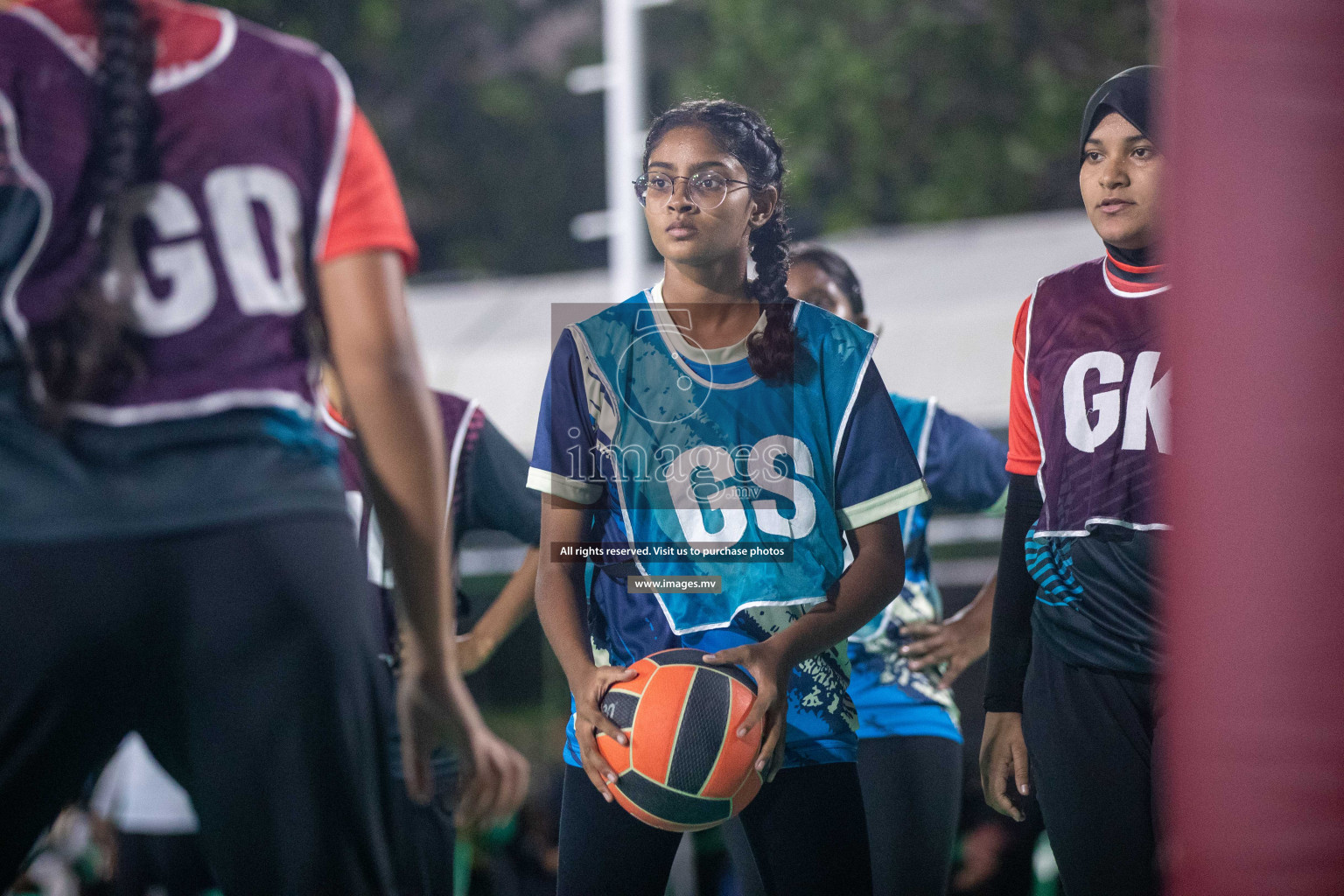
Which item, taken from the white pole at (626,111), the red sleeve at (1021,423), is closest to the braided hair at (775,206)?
the red sleeve at (1021,423)

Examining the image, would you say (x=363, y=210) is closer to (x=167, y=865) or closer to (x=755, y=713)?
(x=755, y=713)

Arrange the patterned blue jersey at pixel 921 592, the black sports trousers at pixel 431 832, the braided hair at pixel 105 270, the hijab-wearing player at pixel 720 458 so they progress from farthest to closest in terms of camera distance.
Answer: the patterned blue jersey at pixel 921 592 < the black sports trousers at pixel 431 832 < the hijab-wearing player at pixel 720 458 < the braided hair at pixel 105 270

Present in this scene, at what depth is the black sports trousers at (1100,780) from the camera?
2902mm

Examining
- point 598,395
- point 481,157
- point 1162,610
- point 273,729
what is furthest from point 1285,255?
point 481,157

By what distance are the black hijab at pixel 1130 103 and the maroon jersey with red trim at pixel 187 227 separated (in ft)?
6.10

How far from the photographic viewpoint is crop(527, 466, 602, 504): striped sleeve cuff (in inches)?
121

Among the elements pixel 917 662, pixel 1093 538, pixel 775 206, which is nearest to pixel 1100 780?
pixel 1093 538

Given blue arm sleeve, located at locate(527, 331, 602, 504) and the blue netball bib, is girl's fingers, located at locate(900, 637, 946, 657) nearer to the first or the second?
the blue netball bib

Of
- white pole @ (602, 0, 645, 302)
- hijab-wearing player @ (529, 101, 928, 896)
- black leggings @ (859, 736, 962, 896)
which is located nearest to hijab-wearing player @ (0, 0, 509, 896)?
hijab-wearing player @ (529, 101, 928, 896)

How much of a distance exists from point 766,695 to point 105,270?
154 cm

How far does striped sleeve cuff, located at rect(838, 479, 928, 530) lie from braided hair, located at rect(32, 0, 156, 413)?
1573 mm

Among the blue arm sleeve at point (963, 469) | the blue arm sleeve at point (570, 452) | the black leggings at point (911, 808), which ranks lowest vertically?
the black leggings at point (911, 808)

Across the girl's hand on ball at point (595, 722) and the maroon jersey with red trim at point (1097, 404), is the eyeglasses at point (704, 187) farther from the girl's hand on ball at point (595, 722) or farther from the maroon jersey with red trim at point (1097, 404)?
the girl's hand on ball at point (595, 722)

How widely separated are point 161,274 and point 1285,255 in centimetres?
186
